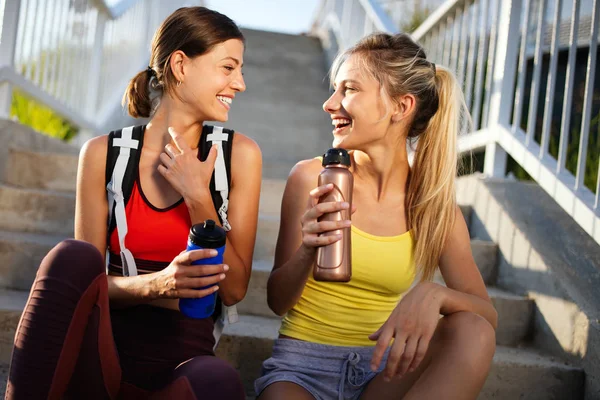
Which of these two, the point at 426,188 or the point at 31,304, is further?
the point at 426,188

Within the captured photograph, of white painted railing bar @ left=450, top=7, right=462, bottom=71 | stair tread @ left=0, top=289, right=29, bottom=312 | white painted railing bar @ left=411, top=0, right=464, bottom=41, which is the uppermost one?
white painted railing bar @ left=411, top=0, right=464, bottom=41

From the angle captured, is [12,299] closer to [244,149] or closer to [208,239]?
[244,149]

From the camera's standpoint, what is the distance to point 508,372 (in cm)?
211

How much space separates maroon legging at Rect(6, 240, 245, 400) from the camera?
1.29m

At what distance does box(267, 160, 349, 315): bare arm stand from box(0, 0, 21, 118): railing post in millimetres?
2319

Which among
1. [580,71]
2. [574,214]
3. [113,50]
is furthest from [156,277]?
[580,71]

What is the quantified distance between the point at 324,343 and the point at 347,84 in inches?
31.3

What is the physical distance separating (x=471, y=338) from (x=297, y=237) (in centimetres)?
60

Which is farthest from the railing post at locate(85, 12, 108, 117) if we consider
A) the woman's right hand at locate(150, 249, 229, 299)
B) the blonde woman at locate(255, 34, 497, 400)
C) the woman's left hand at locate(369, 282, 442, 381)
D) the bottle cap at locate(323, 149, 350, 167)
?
the woman's left hand at locate(369, 282, 442, 381)

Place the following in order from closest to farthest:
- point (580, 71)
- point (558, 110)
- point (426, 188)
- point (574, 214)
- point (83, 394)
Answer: point (83, 394) → point (426, 188) → point (574, 214) → point (558, 110) → point (580, 71)

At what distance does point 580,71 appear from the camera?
22.6 feet

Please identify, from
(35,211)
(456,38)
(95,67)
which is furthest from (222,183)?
(95,67)

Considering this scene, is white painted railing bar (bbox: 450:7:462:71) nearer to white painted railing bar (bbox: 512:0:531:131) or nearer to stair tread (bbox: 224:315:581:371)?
white painted railing bar (bbox: 512:0:531:131)

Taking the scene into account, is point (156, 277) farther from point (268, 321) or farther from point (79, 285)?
point (268, 321)
